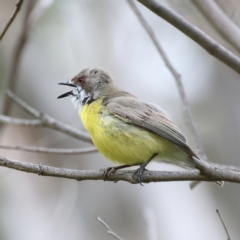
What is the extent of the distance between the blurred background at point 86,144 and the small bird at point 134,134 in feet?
10.0

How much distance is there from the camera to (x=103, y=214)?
8.70 meters

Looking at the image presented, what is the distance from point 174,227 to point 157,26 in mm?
3961

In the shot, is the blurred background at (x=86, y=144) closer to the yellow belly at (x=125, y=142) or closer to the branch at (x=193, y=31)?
the yellow belly at (x=125, y=142)

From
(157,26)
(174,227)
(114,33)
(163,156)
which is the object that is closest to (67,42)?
(114,33)

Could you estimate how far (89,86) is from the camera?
5.65 m

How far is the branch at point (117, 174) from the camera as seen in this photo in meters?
3.25

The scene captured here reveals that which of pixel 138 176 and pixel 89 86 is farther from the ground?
pixel 89 86

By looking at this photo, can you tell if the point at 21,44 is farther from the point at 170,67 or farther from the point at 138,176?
the point at 138,176

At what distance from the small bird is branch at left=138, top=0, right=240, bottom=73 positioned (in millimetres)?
978

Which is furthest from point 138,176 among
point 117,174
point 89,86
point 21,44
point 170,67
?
point 21,44

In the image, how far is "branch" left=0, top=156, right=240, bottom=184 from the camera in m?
3.25

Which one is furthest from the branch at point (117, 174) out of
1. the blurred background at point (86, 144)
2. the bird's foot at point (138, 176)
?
the blurred background at point (86, 144)

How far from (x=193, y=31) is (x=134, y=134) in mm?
1293

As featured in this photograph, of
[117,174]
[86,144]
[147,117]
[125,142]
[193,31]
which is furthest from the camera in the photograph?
[86,144]
